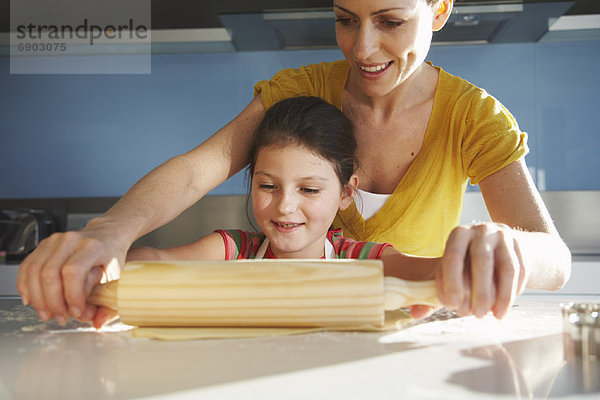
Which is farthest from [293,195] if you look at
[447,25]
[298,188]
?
[447,25]

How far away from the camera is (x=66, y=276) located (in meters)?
0.63

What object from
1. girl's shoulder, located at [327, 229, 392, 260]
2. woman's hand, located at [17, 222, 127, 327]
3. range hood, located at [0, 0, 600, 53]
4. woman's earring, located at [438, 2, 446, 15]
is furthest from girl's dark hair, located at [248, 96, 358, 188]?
range hood, located at [0, 0, 600, 53]

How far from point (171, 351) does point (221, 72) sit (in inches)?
73.5

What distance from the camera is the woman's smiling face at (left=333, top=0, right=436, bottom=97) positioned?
3.41ft

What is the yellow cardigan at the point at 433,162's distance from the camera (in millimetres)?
1125

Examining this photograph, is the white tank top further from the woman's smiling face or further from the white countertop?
the white countertop

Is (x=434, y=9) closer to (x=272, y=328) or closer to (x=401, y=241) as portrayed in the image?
(x=401, y=241)

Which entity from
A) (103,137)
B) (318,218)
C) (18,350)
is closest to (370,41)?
(318,218)

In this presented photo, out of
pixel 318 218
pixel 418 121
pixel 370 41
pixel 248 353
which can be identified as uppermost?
pixel 370 41

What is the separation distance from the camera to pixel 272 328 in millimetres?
627

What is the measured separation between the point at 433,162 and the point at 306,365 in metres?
0.82

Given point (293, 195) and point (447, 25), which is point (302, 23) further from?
point (293, 195)

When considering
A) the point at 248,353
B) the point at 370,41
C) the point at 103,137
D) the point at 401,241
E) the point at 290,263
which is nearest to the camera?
the point at 248,353

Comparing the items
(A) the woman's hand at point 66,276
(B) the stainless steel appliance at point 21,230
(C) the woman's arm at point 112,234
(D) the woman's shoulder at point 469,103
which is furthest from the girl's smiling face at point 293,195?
(B) the stainless steel appliance at point 21,230
